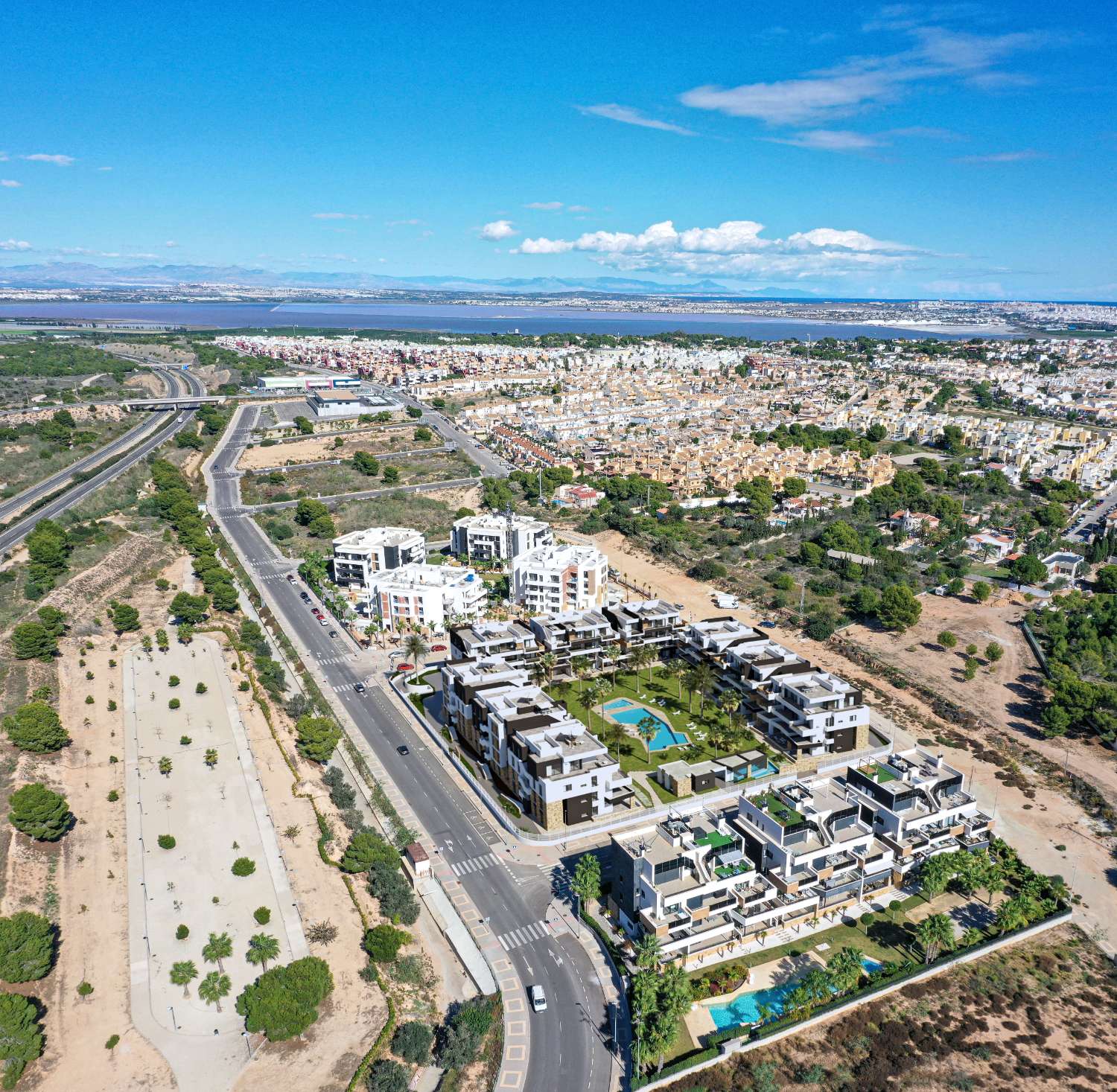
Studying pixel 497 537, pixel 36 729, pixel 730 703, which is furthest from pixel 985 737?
pixel 36 729

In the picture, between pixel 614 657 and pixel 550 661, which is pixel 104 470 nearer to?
pixel 550 661

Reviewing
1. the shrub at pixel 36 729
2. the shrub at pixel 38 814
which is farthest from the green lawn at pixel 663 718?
the shrub at pixel 36 729

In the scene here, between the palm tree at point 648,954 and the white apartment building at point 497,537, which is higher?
the white apartment building at point 497,537

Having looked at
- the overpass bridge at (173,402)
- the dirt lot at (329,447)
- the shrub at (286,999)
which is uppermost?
the overpass bridge at (173,402)

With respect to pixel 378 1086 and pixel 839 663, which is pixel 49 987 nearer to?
pixel 378 1086

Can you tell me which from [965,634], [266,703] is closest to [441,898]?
[266,703]

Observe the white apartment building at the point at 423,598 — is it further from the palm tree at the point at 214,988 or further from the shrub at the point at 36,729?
the palm tree at the point at 214,988

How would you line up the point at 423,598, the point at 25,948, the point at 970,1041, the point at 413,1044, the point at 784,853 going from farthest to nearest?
1. the point at 423,598
2. the point at 784,853
3. the point at 25,948
4. the point at 970,1041
5. the point at 413,1044
